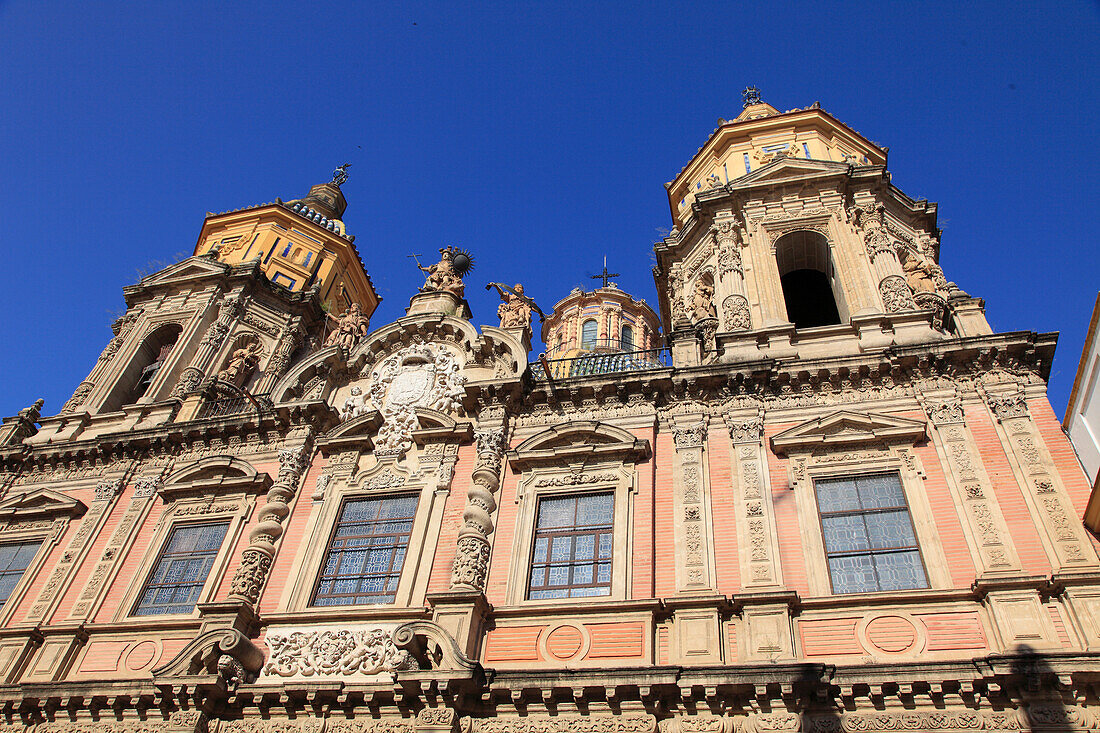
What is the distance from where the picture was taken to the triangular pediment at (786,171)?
798 inches

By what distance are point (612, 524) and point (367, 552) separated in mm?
4376

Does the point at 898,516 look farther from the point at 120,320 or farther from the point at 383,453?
the point at 120,320

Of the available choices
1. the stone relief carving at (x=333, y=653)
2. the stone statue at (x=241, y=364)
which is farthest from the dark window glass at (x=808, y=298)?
the stone statue at (x=241, y=364)

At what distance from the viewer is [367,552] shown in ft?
47.9

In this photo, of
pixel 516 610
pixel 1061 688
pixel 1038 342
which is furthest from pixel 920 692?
pixel 1038 342

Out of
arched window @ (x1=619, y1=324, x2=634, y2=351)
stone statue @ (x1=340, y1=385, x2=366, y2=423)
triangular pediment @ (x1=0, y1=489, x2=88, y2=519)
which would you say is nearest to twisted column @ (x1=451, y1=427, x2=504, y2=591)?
stone statue @ (x1=340, y1=385, x2=366, y2=423)

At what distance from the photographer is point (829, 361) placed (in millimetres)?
14969

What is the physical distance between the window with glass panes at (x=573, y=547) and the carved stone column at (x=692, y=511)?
1161mm

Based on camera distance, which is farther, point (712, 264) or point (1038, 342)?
point (712, 264)

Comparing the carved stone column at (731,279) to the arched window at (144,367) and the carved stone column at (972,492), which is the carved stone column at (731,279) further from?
the arched window at (144,367)

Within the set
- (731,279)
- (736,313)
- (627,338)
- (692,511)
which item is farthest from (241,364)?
(627,338)

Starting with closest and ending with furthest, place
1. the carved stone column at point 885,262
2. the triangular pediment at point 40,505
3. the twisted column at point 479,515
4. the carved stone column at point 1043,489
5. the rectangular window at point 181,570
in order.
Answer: the carved stone column at point 1043,489, the twisted column at point 479,515, the rectangular window at point 181,570, the carved stone column at point 885,262, the triangular pediment at point 40,505

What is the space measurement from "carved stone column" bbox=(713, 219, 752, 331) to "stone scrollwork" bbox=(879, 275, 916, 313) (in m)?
2.72

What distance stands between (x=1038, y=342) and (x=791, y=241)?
683 cm
